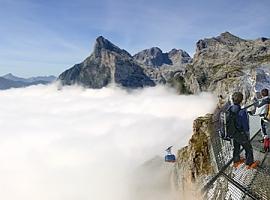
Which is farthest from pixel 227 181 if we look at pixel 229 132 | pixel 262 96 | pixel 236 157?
pixel 262 96

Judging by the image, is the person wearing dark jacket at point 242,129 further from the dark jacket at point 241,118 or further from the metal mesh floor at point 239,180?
the metal mesh floor at point 239,180

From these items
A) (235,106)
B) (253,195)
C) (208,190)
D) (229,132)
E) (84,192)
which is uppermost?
(235,106)

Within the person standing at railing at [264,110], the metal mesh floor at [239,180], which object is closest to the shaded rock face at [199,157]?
the metal mesh floor at [239,180]

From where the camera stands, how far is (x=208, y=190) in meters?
23.1

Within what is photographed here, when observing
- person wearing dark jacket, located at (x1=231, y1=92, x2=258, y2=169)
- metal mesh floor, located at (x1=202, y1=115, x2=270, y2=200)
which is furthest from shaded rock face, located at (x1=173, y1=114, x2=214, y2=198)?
person wearing dark jacket, located at (x1=231, y1=92, x2=258, y2=169)

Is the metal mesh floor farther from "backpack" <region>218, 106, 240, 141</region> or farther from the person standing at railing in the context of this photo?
"backpack" <region>218, 106, 240, 141</region>

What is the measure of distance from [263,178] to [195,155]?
14.7 metres

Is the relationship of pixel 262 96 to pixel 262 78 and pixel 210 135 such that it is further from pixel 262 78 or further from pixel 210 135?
pixel 262 78

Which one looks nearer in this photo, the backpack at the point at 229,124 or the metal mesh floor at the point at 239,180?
the metal mesh floor at the point at 239,180

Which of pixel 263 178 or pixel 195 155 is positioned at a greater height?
pixel 263 178

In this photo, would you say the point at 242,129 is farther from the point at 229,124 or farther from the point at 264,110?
the point at 264,110

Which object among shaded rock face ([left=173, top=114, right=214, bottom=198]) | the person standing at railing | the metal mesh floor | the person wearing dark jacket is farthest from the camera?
shaded rock face ([left=173, top=114, right=214, bottom=198])

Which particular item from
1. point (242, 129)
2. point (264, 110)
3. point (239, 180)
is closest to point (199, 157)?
point (264, 110)

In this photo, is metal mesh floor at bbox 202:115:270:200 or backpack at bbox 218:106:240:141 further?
backpack at bbox 218:106:240:141
